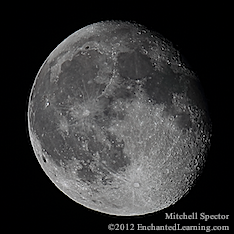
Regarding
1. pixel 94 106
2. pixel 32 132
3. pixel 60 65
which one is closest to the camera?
pixel 94 106

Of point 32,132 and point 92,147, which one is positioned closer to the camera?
point 92,147

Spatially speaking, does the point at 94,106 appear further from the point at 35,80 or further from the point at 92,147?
the point at 35,80

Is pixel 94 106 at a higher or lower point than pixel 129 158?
higher

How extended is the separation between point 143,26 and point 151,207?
6.71 ft

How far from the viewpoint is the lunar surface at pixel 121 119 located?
4.24m

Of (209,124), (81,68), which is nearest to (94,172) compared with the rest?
(81,68)

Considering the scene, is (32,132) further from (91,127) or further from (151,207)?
(151,207)

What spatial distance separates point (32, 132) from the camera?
4.85m

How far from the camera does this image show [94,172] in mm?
4414

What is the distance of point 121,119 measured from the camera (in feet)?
13.8

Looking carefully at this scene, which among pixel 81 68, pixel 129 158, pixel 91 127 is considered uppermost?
pixel 81 68

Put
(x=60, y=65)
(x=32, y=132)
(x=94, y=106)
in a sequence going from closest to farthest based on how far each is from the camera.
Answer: (x=94, y=106)
(x=60, y=65)
(x=32, y=132)

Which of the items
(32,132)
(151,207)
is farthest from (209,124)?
(32,132)

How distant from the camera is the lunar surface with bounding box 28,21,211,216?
4238 mm
